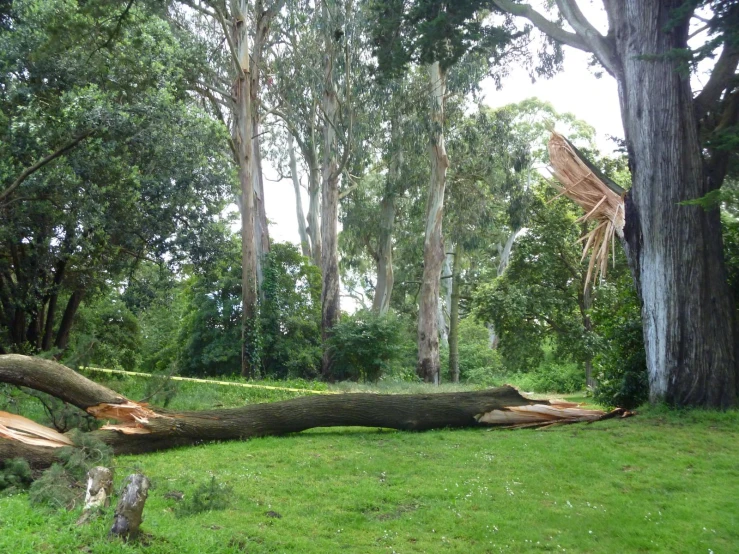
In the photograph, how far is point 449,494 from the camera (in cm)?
755

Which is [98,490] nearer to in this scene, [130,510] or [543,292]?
[130,510]

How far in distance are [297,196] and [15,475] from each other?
31434mm

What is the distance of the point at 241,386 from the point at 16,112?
7.61 metres

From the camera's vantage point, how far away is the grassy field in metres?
6.00

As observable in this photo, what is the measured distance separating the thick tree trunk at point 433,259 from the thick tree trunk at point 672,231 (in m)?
15.1

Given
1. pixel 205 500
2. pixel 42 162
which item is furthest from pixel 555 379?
pixel 205 500

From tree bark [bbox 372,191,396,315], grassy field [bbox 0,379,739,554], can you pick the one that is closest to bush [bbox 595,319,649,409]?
grassy field [bbox 0,379,739,554]

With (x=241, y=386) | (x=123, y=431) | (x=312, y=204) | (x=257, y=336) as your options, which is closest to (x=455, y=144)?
(x=312, y=204)

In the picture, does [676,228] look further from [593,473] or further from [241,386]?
[241,386]

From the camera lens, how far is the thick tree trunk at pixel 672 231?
11.2m

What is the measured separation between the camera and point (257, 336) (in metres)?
23.0

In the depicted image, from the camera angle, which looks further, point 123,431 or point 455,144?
point 455,144

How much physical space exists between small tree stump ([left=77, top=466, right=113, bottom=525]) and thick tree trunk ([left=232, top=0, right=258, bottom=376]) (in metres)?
16.5

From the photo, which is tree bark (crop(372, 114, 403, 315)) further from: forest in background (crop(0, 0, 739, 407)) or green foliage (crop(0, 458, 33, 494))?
green foliage (crop(0, 458, 33, 494))
